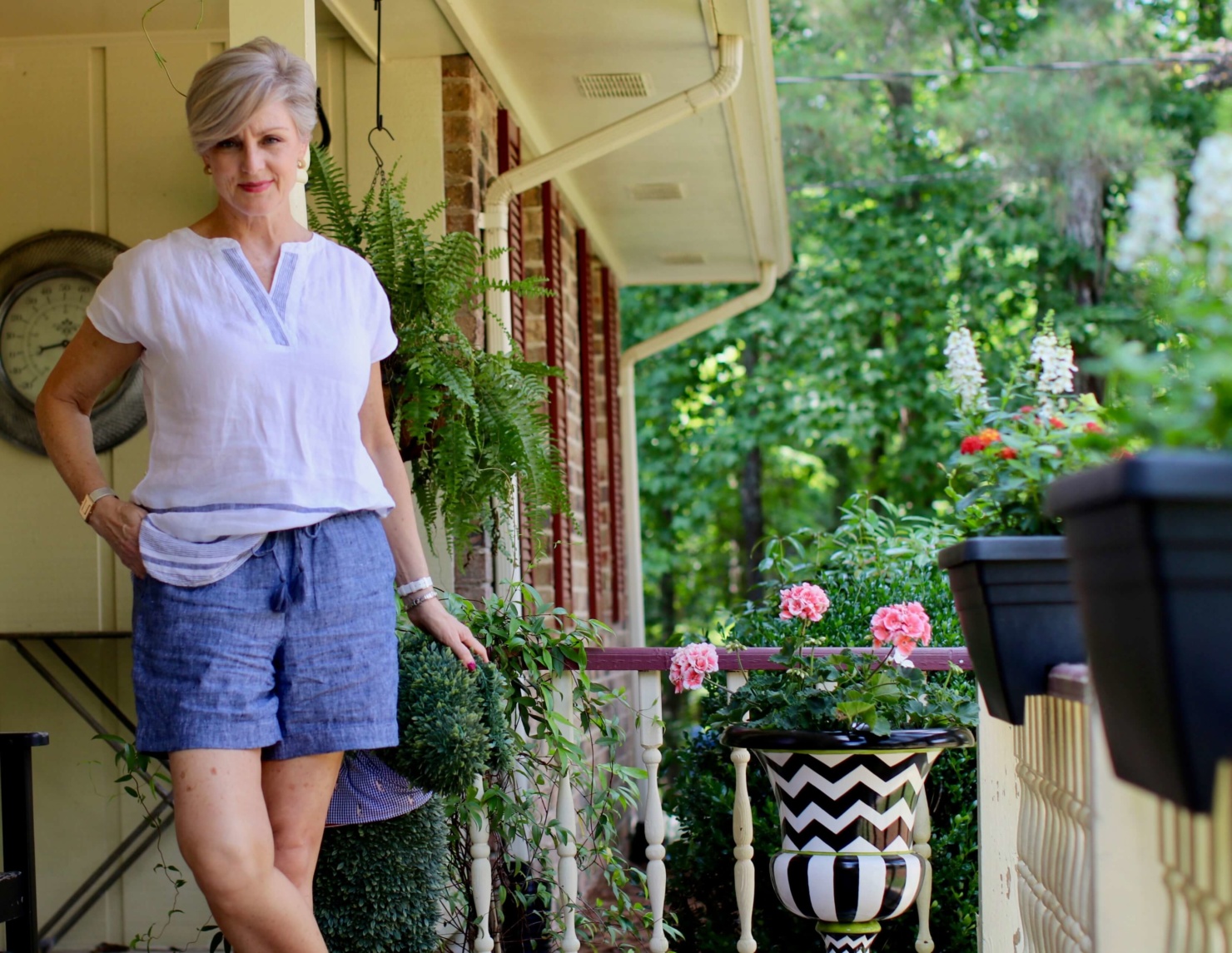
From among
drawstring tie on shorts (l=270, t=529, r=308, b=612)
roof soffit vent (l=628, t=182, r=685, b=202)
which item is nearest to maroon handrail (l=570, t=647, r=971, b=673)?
drawstring tie on shorts (l=270, t=529, r=308, b=612)

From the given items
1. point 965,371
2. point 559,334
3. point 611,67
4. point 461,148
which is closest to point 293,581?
point 965,371

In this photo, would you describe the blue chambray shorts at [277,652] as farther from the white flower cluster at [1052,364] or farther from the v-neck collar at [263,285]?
the white flower cluster at [1052,364]

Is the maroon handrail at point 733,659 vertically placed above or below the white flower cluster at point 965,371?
below

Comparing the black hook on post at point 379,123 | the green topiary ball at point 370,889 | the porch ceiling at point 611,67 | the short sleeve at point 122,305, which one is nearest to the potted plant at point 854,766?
the green topiary ball at point 370,889

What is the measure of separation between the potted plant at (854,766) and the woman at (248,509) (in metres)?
0.83

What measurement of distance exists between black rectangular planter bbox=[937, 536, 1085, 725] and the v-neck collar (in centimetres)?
85

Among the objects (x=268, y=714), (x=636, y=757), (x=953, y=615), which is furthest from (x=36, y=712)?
(x=636, y=757)

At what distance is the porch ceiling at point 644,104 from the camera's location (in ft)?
10.8

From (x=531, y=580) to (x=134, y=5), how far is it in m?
1.94

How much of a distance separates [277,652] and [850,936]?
122 centimetres

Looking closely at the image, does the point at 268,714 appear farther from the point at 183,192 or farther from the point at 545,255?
the point at 545,255

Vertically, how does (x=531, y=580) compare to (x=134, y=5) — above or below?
below

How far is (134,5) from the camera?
3.04 metres

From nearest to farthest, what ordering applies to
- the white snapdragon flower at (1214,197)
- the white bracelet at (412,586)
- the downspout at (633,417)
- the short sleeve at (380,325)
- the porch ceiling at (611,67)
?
the white snapdragon flower at (1214,197)
the short sleeve at (380,325)
the white bracelet at (412,586)
the porch ceiling at (611,67)
the downspout at (633,417)
